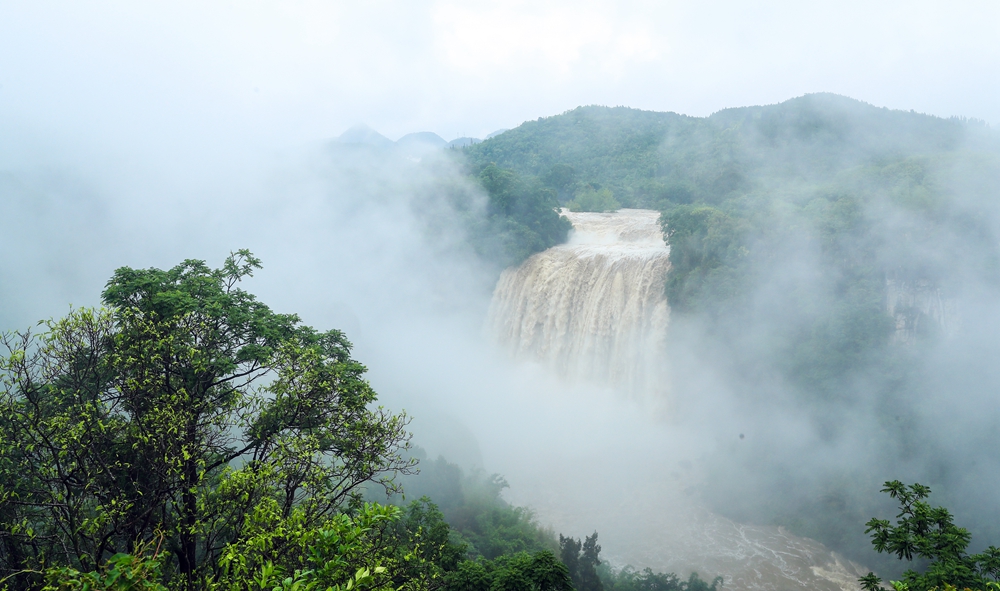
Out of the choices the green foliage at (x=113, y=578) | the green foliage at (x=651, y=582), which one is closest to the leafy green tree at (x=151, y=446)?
the green foliage at (x=113, y=578)

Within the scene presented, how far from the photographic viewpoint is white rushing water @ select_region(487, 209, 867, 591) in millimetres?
15258

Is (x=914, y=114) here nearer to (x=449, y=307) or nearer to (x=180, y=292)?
(x=449, y=307)

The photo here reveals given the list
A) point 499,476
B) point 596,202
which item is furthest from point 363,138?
point 499,476

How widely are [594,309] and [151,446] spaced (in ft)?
64.4

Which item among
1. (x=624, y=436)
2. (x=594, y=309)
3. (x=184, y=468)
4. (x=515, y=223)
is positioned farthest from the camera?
(x=515, y=223)

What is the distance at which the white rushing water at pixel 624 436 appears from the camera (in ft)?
50.1

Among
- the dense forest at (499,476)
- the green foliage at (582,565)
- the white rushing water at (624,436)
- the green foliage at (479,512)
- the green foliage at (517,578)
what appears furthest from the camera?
the white rushing water at (624,436)

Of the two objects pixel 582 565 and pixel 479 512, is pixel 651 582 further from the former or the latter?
pixel 479 512

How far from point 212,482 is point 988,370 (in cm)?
1965

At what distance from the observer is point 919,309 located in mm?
17219

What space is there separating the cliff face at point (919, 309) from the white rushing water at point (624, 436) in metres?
7.23

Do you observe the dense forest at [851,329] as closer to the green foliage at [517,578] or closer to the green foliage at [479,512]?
the green foliage at [479,512]

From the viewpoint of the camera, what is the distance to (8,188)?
3122 cm

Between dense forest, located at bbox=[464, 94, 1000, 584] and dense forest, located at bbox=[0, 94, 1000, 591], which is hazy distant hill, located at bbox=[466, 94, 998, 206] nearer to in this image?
dense forest, located at bbox=[0, 94, 1000, 591]
